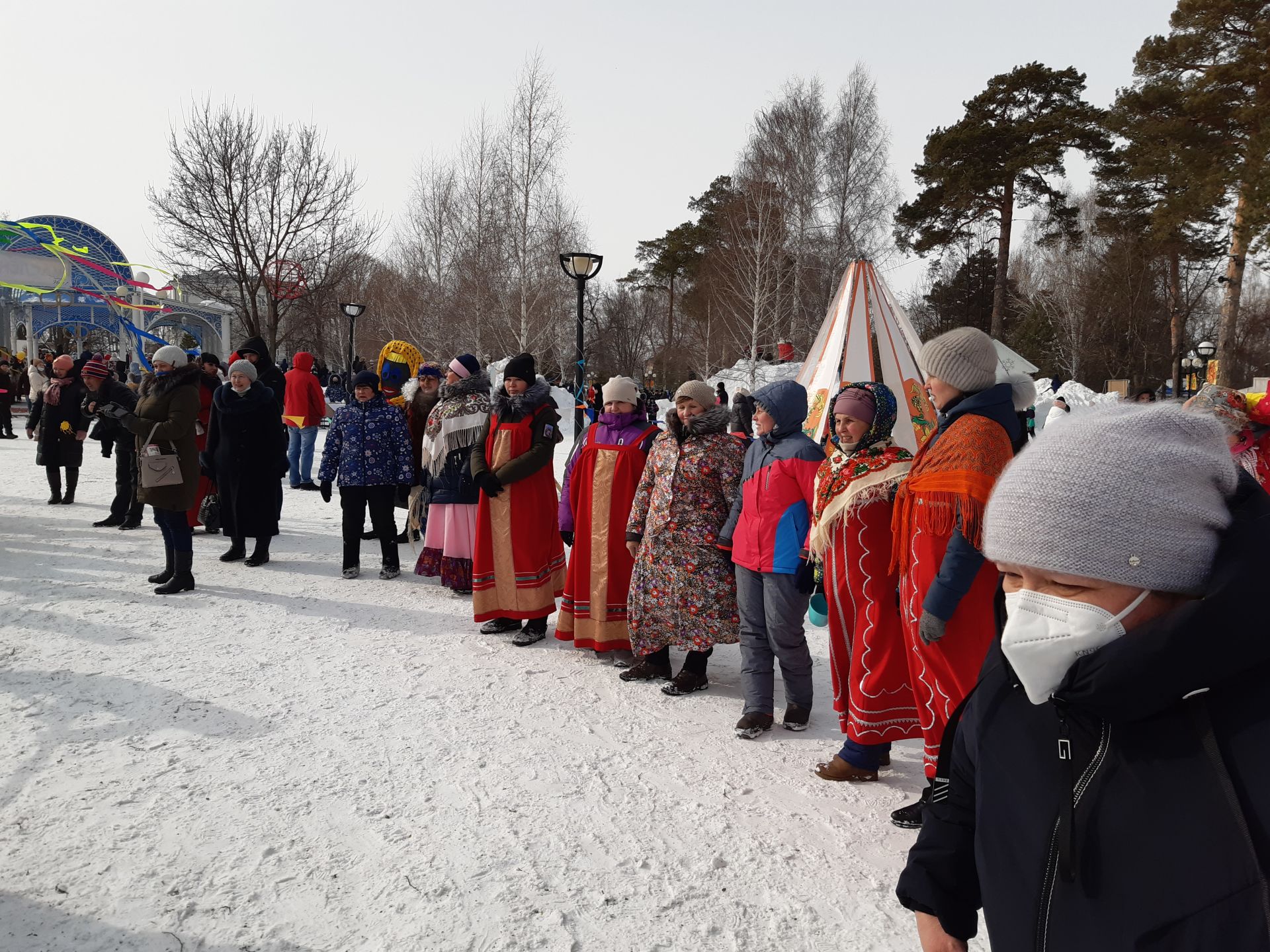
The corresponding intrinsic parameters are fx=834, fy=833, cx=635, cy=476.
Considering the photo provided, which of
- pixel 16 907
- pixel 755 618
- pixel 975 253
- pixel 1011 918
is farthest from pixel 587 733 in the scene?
pixel 975 253

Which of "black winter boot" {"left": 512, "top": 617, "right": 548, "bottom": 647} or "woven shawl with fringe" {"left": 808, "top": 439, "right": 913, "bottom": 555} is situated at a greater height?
"woven shawl with fringe" {"left": 808, "top": 439, "right": 913, "bottom": 555}

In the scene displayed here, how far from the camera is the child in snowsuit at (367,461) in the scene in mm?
6648

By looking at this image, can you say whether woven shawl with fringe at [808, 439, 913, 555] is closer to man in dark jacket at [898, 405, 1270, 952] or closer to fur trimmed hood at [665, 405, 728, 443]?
fur trimmed hood at [665, 405, 728, 443]

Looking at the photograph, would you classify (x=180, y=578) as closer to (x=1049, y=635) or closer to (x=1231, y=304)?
(x=1049, y=635)

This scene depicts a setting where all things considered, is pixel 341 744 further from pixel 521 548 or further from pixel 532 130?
pixel 532 130

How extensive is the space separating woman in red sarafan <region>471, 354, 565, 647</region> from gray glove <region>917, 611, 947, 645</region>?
2.89 metres

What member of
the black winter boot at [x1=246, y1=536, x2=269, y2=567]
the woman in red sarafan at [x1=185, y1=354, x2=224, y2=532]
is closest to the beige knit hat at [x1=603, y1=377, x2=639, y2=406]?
the black winter boot at [x1=246, y1=536, x2=269, y2=567]

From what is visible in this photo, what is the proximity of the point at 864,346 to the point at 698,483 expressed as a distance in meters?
5.87

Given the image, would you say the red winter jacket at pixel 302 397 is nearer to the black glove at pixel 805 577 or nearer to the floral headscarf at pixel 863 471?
the black glove at pixel 805 577

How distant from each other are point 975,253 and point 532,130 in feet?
77.3

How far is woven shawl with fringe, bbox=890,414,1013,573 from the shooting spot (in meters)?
2.75

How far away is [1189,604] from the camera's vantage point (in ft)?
3.02

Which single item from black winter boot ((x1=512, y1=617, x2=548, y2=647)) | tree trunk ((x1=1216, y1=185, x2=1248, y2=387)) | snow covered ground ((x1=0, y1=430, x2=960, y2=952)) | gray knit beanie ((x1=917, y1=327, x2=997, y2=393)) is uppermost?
tree trunk ((x1=1216, y1=185, x2=1248, y2=387))

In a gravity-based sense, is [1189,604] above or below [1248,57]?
below
